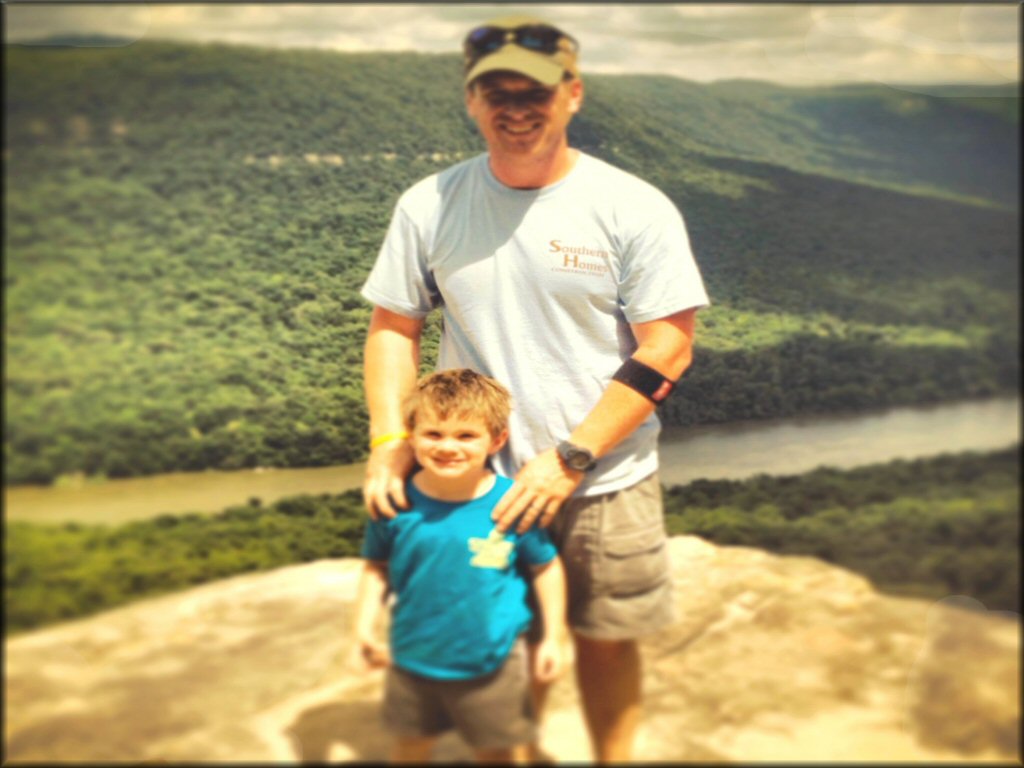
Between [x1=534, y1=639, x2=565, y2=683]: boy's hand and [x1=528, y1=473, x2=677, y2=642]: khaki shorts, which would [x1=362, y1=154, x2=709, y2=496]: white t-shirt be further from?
[x1=534, y1=639, x2=565, y2=683]: boy's hand

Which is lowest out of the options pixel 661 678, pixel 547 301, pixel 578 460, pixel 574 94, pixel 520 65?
pixel 661 678

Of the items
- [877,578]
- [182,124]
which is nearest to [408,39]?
[182,124]

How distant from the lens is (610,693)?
484 cm

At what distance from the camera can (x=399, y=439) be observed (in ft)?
14.6

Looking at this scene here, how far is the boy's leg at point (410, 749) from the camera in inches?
181

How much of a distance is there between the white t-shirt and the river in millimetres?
970

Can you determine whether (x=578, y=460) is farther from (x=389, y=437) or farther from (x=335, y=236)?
(x=335, y=236)

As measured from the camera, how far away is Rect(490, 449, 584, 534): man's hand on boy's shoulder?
4262 millimetres

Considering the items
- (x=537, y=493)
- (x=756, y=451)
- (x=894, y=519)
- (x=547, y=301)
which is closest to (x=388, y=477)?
(x=537, y=493)

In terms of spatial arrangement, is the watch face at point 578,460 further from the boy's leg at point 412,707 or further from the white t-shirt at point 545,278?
the boy's leg at point 412,707

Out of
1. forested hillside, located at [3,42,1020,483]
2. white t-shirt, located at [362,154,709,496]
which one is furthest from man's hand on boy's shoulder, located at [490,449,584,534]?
forested hillside, located at [3,42,1020,483]

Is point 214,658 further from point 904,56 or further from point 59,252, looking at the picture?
point 904,56

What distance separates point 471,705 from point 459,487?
0.83 metres

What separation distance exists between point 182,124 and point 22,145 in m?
0.61
